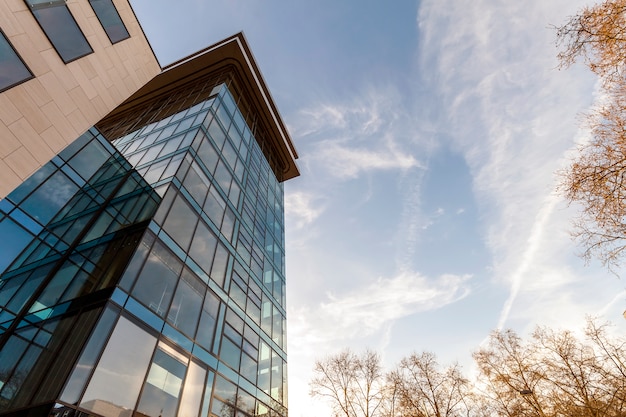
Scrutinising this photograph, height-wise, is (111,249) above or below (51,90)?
below

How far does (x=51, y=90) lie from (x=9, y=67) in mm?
1218

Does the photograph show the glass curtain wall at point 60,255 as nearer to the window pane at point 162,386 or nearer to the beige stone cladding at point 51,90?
the window pane at point 162,386

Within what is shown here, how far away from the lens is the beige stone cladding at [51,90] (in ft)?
24.6

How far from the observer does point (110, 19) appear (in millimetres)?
10750

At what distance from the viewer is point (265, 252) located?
22.3m

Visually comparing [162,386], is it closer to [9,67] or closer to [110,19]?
[9,67]

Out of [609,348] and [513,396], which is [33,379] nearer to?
[609,348]

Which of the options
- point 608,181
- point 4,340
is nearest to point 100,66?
point 4,340

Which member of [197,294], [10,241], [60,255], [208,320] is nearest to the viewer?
[10,241]

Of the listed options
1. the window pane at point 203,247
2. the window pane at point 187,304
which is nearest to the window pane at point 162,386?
the window pane at point 187,304

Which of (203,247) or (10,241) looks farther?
(203,247)

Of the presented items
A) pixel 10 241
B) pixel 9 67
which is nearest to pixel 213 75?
pixel 9 67

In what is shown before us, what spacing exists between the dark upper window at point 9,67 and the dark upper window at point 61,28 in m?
1.39

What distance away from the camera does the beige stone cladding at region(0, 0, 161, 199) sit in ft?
24.6
